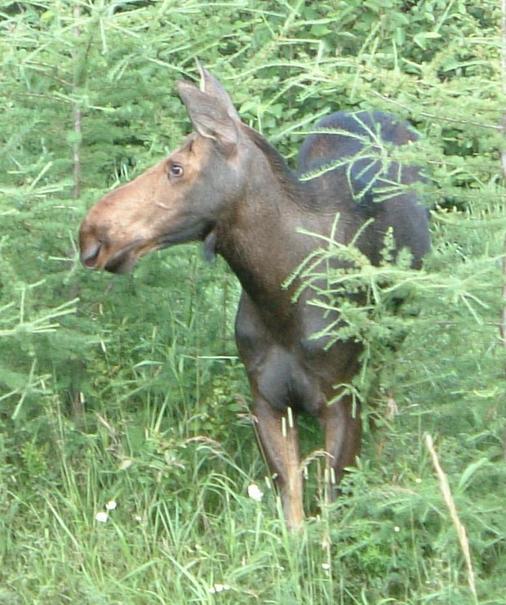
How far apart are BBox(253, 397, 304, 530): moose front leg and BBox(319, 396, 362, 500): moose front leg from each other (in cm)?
15

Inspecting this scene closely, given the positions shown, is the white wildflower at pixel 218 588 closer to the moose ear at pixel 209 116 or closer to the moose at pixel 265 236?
the moose at pixel 265 236

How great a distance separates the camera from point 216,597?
20.7ft

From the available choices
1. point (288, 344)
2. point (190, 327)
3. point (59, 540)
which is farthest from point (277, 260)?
point (59, 540)

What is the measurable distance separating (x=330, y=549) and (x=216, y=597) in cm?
49

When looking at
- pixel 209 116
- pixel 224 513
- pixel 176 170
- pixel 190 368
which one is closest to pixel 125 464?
pixel 224 513

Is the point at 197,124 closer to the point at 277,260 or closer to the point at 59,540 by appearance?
the point at 277,260

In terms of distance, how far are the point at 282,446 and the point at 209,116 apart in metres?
1.41

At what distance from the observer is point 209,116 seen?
267 inches

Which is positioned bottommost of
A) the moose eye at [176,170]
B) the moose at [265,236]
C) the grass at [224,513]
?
the grass at [224,513]

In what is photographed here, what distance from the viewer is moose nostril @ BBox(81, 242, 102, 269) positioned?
22.3ft

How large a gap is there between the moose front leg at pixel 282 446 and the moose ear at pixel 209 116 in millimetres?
1117

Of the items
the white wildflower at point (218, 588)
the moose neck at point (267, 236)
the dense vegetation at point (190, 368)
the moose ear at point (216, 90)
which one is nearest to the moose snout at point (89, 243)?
the dense vegetation at point (190, 368)

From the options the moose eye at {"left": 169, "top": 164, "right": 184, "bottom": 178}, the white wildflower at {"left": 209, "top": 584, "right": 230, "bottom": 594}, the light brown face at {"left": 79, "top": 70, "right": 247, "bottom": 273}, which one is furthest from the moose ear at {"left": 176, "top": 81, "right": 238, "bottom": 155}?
the white wildflower at {"left": 209, "top": 584, "right": 230, "bottom": 594}

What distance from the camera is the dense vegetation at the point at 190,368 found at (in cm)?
614
